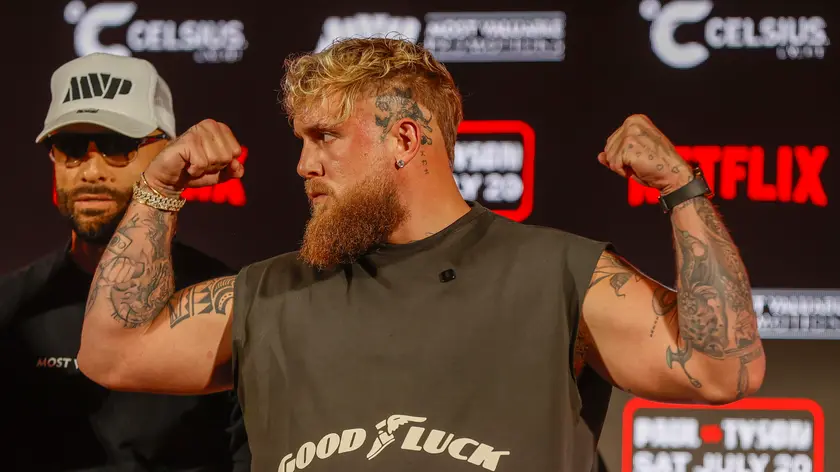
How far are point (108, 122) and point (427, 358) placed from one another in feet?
3.62

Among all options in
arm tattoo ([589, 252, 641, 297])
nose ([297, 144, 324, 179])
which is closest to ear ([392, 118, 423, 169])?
nose ([297, 144, 324, 179])

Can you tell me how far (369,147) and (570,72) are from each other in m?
1.12

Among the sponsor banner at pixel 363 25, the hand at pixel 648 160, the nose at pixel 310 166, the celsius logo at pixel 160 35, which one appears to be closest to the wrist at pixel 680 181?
the hand at pixel 648 160

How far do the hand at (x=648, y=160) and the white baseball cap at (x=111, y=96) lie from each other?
1.23 m

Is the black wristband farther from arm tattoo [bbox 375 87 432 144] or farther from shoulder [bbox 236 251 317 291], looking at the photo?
shoulder [bbox 236 251 317 291]

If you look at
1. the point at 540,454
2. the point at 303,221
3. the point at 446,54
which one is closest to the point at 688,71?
the point at 446,54

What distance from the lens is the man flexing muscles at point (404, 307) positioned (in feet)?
5.24

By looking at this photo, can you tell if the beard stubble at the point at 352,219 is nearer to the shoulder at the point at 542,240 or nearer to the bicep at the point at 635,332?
the shoulder at the point at 542,240

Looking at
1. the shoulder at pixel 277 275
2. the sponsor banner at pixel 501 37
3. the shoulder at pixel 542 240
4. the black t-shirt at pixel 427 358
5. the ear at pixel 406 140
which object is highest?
the sponsor banner at pixel 501 37

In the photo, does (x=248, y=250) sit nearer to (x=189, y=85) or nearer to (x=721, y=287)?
(x=189, y=85)

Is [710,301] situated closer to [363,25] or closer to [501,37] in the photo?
[501,37]

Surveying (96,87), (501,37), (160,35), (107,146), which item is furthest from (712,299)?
(160,35)

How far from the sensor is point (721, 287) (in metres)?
1.56

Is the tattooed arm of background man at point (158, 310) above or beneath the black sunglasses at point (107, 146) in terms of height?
beneath
